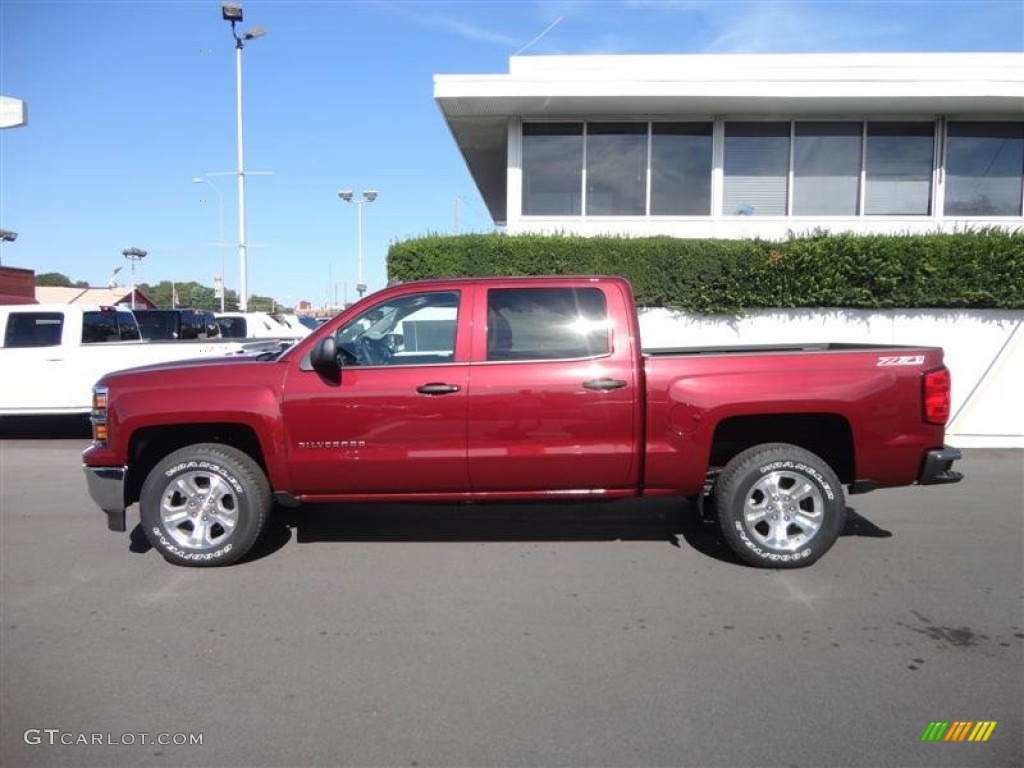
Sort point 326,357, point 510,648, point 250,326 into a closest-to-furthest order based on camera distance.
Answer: point 510,648, point 326,357, point 250,326

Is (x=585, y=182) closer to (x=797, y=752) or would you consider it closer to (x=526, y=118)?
(x=526, y=118)

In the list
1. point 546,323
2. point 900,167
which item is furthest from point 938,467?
point 900,167

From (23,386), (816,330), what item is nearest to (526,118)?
(816,330)

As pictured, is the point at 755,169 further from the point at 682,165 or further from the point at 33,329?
the point at 33,329

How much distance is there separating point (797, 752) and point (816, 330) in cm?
947

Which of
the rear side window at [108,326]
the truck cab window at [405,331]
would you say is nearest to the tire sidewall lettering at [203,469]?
the truck cab window at [405,331]

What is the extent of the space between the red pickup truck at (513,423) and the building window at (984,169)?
11324 millimetres

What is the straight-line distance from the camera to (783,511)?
5078 mm

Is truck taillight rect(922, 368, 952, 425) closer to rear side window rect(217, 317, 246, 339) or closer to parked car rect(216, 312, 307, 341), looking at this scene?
parked car rect(216, 312, 307, 341)

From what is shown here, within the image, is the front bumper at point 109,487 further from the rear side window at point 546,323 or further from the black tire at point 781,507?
the black tire at point 781,507

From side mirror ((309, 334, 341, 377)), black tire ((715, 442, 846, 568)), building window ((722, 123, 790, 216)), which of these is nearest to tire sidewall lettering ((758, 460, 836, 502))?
black tire ((715, 442, 846, 568))

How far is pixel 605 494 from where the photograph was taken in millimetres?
5152

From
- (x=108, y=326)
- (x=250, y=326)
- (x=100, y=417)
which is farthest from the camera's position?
(x=250, y=326)

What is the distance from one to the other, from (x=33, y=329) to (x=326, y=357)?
7874mm
